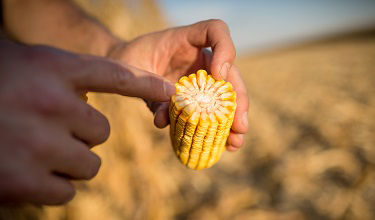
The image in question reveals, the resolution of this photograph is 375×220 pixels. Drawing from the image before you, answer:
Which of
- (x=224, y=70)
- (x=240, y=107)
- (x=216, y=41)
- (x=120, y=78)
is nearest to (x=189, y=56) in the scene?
(x=216, y=41)

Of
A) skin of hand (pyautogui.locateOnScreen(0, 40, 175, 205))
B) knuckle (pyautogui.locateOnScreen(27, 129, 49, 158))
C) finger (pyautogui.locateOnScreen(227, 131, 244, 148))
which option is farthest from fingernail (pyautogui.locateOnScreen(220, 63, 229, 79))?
knuckle (pyautogui.locateOnScreen(27, 129, 49, 158))

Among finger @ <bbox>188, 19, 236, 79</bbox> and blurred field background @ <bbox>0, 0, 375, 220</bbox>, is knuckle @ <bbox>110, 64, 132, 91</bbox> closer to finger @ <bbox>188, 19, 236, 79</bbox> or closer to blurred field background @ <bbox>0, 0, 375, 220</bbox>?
finger @ <bbox>188, 19, 236, 79</bbox>

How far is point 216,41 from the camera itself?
1.63m

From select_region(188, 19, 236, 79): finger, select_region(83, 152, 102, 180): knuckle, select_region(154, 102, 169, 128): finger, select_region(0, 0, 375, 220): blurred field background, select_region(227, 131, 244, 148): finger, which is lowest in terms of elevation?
select_region(0, 0, 375, 220): blurred field background

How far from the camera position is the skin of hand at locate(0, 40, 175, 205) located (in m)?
0.75

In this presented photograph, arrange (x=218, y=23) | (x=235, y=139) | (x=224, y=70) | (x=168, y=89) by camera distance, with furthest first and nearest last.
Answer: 1. (x=235, y=139)
2. (x=218, y=23)
3. (x=224, y=70)
4. (x=168, y=89)

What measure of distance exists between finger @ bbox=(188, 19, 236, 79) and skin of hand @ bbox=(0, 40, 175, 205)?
0.75 m

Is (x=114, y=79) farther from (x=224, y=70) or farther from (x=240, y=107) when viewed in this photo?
(x=240, y=107)

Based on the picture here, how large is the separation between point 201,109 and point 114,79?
65cm

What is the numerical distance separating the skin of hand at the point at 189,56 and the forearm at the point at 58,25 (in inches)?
13.9

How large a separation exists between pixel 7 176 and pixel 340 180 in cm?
385

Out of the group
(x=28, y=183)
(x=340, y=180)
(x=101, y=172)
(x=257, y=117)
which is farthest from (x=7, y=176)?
(x=257, y=117)

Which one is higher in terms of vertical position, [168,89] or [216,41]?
[216,41]

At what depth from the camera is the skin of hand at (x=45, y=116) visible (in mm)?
752
